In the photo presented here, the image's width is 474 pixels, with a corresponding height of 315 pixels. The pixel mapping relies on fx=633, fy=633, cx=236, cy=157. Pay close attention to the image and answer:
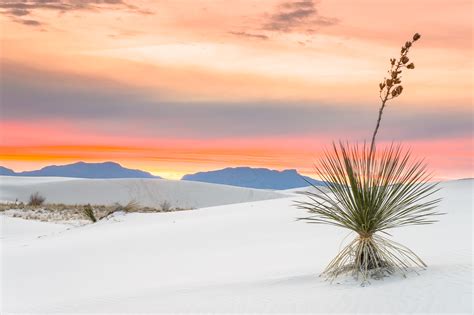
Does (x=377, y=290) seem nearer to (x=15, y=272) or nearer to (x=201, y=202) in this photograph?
(x=15, y=272)

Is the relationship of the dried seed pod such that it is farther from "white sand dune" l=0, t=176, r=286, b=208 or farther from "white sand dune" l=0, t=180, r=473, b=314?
"white sand dune" l=0, t=176, r=286, b=208

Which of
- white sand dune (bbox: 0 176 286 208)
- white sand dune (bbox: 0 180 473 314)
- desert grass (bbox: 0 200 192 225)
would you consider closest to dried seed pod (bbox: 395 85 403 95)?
white sand dune (bbox: 0 180 473 314)

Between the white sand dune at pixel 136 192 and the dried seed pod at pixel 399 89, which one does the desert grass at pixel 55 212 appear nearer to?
the dried seed pod at pixel 399 89

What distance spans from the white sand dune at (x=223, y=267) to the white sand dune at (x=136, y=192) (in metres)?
38.0

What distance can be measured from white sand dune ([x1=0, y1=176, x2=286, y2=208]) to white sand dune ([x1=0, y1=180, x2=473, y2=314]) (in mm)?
38036

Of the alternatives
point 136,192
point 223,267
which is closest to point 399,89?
point 223,267

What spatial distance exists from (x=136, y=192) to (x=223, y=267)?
52258mm

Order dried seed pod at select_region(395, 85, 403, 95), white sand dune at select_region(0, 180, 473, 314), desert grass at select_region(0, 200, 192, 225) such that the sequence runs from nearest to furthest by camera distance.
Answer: dried seed pod at select_region(395, 85, 403, 95) < white sand dune at select_region(0, 180, 473, 314) < desert grass at select_region(0, 200, 192, 225)

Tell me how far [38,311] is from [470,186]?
15.5 meters

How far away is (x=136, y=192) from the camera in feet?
208

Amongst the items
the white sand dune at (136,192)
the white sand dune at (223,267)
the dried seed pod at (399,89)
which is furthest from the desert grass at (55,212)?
the white sand dune at (136,192)

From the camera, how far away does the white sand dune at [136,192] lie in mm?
60306

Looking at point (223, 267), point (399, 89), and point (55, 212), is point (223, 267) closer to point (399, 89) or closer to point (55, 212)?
point (399, 89)

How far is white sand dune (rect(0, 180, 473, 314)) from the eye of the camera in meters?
7.25
